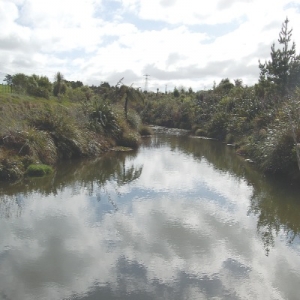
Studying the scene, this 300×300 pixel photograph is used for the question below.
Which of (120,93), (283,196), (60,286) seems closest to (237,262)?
(60,286)

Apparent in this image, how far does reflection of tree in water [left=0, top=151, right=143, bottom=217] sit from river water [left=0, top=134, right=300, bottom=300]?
0.13 feet

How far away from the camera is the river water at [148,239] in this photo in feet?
19.7

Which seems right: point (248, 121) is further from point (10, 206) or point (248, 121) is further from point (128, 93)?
point (10, 206)

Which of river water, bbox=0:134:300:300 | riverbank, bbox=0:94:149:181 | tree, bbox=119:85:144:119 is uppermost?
tree, bbox=119:85:144:119

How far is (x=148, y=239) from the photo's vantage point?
26.1ft

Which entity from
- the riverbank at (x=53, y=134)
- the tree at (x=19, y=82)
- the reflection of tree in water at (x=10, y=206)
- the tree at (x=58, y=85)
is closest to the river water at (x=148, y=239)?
the reflection of tree in water at (x=10, y=206)

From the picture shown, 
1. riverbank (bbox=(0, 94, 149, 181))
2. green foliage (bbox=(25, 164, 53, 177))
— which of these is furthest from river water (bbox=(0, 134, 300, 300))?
riverbank (bbox=(0, 94, 149, 181))

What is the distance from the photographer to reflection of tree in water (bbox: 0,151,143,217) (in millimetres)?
10810

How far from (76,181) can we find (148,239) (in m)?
6.40

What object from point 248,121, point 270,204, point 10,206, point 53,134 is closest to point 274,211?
point 270,204

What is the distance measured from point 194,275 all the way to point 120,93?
24.8 metres

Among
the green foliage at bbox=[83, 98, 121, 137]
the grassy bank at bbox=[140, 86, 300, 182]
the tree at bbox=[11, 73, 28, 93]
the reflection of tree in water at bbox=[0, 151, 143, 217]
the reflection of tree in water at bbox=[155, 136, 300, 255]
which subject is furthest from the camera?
the tree at bbox=[11, 73, 28, 93]

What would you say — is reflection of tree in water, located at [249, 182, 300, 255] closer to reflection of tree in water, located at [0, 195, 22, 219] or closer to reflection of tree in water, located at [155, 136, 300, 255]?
reflection of tree in water, located at [155, 136, 300, 255]

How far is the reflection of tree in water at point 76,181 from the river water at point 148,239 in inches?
Answer: 1.6
